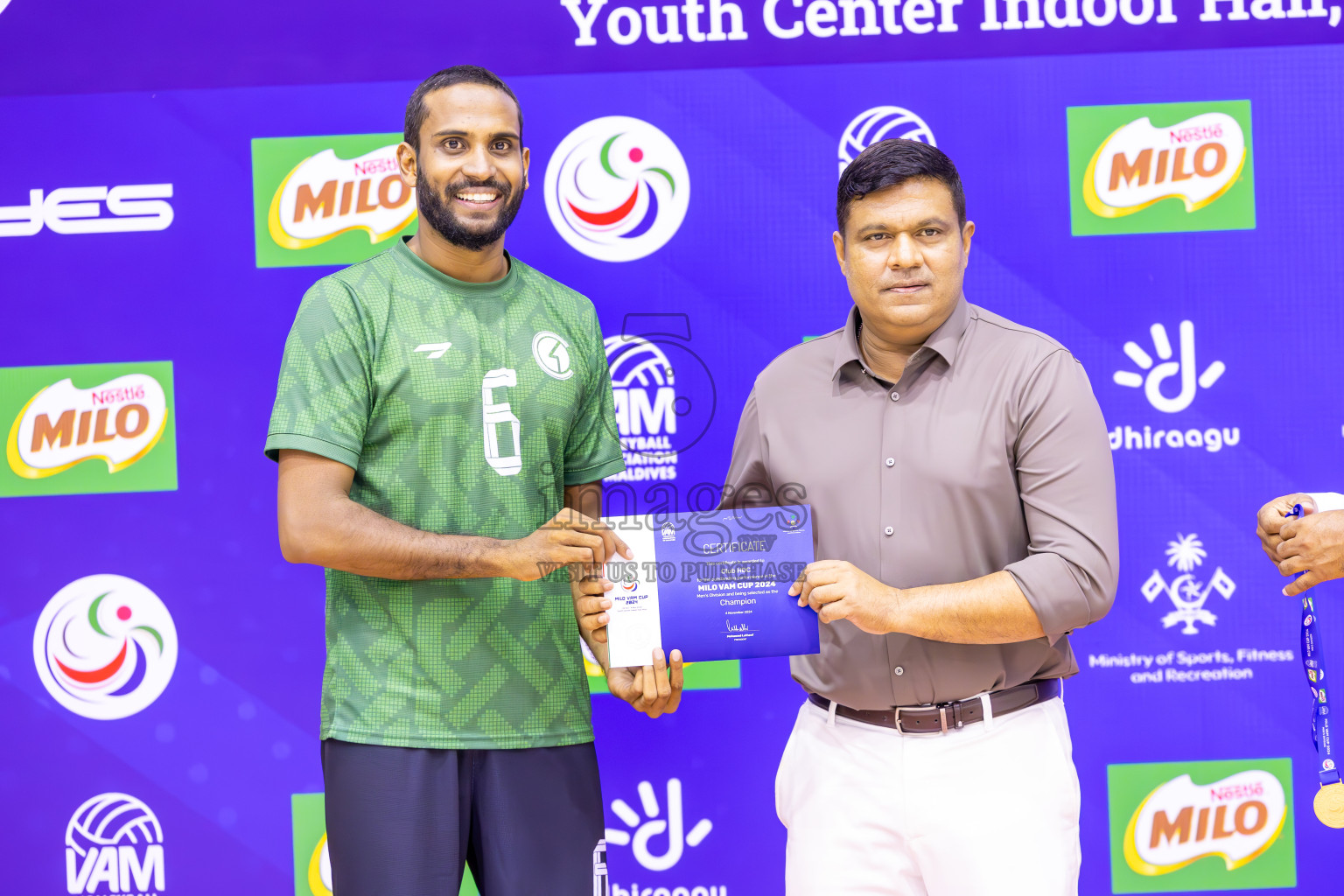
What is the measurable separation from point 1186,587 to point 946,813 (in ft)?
4.90

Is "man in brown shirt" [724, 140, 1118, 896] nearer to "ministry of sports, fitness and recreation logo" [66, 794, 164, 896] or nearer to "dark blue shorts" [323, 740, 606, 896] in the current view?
"dark blue shorts" [323, 740, 606, 896]

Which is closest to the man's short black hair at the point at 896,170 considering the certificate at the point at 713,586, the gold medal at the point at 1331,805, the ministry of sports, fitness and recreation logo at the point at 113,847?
the certificate at the point at 713,586

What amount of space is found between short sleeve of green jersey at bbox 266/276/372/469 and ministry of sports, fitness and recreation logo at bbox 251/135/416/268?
3.40 feet

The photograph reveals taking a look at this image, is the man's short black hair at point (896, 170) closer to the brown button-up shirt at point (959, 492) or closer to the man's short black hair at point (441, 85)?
the brown button-up shirt at point (959, 492)

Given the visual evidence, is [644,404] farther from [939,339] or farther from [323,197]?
[939,339]

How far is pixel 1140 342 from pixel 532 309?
5.88 feet

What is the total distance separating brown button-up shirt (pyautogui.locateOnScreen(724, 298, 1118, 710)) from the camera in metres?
1.78

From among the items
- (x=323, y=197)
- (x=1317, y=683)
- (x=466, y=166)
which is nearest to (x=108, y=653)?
(x=323, y=197)

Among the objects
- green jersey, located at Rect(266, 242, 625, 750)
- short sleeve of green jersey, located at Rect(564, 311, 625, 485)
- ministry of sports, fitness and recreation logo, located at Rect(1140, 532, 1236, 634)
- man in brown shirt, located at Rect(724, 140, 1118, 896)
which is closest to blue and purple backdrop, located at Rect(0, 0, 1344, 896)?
ministry of sports, fitness and recreation logo, located at Rect(1140, 532, 1236, 634)

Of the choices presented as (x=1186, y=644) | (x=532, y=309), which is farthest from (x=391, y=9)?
(x=1186, y=644)

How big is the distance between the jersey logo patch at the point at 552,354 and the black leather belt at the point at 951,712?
0.89 meters

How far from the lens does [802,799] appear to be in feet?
6.47

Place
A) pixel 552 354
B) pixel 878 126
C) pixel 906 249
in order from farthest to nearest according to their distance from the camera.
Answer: pixel 878 126
pixel 552 354
pixel 906 249

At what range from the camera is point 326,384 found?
1899 mm
